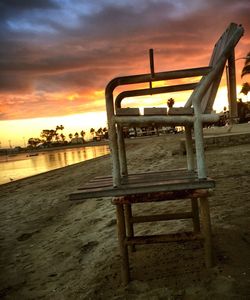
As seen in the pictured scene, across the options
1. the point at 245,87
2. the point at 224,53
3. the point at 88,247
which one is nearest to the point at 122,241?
the point at 88,247

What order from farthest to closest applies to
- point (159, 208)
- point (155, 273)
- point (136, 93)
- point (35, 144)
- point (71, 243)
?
1. point (35, 144)
2. point (159, 208)
3. point (71, 243)
4. point (136, 93)
5. point (155, 273)

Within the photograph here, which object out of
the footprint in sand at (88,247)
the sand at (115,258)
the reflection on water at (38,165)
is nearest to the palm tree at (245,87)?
the reflection on water at (38,165)

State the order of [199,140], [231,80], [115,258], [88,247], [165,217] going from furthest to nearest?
[88,247], [115,258], [165,217], [231,80], [199,140]

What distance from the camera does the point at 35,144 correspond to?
190000 millimetres


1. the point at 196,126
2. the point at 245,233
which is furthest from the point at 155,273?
the point at 196,126

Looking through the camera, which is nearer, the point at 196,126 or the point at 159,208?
the point at 196,126

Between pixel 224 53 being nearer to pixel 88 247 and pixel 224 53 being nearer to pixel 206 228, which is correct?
pixel 206 228

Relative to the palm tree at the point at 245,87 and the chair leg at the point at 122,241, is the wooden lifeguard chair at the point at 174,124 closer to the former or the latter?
the chair leg at the point at 122,241

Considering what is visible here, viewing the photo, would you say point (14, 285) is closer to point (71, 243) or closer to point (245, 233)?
point (71, 243)

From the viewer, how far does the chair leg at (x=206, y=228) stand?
3.06m

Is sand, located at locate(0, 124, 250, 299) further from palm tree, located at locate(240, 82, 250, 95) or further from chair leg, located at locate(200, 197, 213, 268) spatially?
palm tree, located at locate(240, 82, 250, 95)

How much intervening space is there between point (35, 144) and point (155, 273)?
194 meters

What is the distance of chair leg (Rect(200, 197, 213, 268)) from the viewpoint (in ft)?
10.0

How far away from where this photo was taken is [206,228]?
3.10 m
